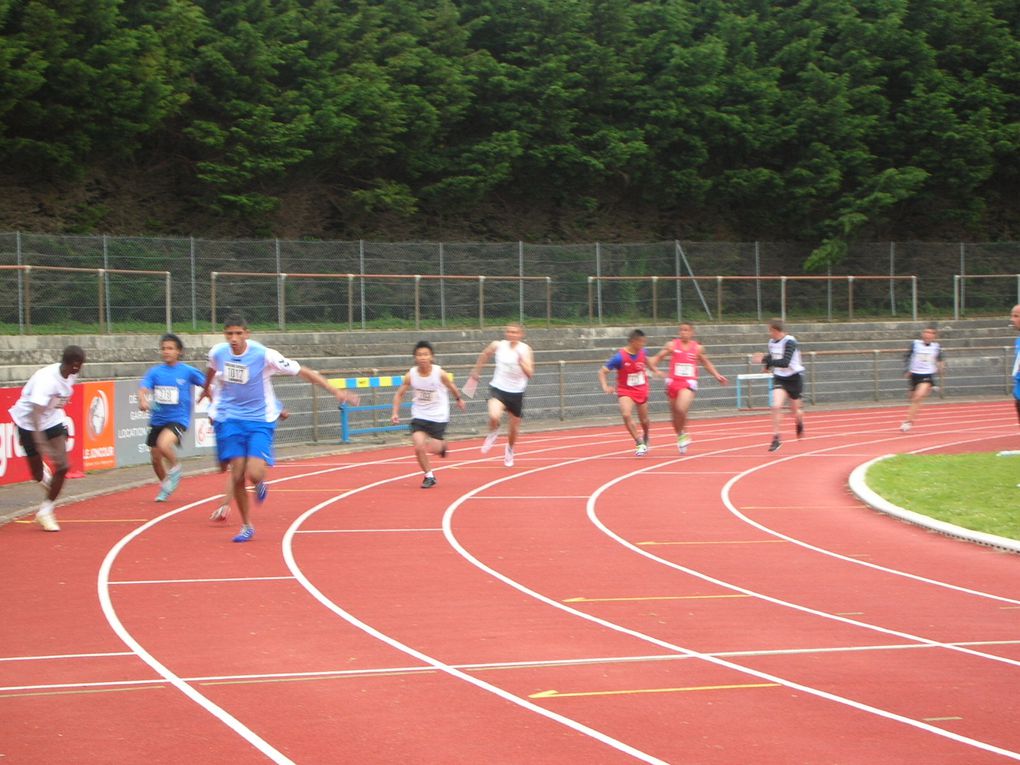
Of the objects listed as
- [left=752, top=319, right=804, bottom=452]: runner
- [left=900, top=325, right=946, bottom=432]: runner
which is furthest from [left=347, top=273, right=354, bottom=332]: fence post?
[left=900, top=325, right=946, bottom=432]: runner

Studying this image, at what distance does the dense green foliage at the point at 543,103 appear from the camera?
3098 centimetres

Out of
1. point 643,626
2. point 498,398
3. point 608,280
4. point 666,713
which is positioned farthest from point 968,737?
point 608,280

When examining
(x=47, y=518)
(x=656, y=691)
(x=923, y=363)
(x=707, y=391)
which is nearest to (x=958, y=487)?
(x=656, y=691)

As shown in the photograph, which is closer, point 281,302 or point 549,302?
point 281,302

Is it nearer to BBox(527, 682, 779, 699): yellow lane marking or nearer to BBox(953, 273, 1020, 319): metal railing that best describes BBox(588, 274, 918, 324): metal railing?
BBox(953, 273, 1020, 319): metal railing

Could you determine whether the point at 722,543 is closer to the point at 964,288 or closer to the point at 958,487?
the point at 958,487

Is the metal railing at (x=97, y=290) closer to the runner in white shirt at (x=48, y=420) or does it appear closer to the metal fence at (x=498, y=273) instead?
the metal fence at (x=498, y=273)

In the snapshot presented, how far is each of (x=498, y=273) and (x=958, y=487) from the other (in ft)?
60.5

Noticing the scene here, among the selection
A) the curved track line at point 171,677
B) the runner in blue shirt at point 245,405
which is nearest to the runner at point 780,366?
the runner in blue shirt at point 245,405

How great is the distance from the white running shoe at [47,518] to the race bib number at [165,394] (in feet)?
7.39

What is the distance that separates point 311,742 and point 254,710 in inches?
25.5

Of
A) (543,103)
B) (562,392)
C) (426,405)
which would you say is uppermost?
(543,103)

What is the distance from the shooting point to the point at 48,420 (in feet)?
43.0

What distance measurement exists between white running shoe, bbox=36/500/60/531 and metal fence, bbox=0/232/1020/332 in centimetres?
1081
